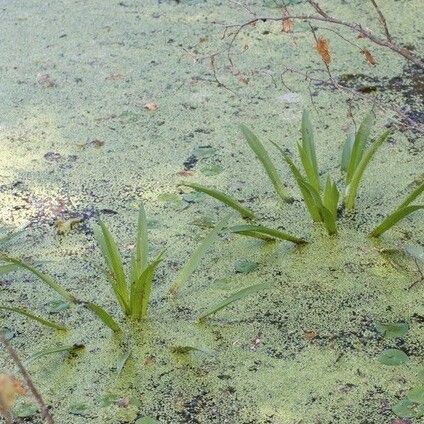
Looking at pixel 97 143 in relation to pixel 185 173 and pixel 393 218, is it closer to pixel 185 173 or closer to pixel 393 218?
pixel 185 173

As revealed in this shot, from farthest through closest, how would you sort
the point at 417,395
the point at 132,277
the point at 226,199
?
the point at 226,199
the point at 132,277
the point at 417,395

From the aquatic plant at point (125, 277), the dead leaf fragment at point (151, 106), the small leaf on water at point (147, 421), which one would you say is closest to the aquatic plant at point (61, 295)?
the aquatic plant at point (125, 277)

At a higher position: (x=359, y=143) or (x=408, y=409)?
(x=359, y=143)

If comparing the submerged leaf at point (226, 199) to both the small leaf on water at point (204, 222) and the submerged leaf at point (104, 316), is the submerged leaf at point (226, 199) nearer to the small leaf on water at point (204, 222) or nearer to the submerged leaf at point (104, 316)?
the small leaf on water at point (204, 222)

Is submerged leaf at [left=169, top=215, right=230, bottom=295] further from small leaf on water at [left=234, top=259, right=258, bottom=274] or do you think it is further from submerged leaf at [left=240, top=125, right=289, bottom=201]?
submerged leaf at [left=240, top=125, right=289, bottom=201]

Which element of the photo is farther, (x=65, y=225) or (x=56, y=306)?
(x=65, y=225)

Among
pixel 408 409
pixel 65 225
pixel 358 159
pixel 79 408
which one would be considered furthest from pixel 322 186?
pixel 79 408
